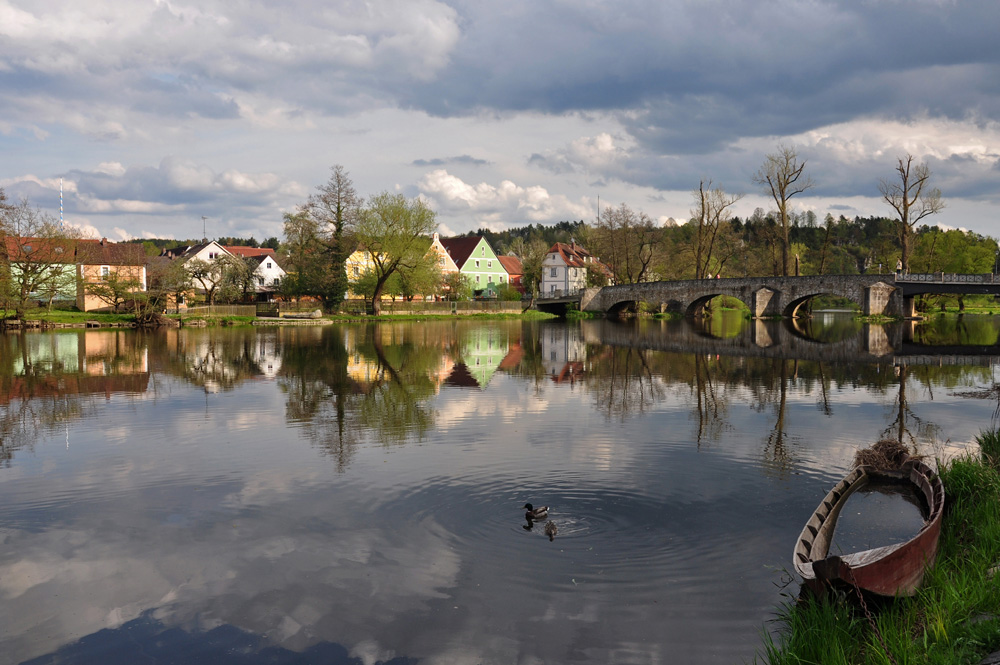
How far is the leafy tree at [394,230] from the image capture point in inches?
2768

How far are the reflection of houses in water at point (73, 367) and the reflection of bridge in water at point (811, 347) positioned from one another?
Answer: 24805 mm

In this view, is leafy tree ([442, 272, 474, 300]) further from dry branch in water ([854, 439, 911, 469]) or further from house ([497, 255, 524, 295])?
dry branch in water ([854, 439, 911, 469])

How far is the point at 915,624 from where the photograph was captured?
6570 mm

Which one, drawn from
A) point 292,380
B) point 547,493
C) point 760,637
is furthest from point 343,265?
point 760,637

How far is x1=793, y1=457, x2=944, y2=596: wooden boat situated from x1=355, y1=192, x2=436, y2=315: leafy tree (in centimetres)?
6406

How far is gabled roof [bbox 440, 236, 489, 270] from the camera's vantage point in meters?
105

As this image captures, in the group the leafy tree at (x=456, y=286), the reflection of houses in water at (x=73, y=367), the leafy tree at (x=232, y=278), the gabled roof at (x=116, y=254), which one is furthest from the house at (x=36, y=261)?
the leafy tree at (x=456, y=286)

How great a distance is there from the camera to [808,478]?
38.6ft

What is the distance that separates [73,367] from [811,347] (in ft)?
114

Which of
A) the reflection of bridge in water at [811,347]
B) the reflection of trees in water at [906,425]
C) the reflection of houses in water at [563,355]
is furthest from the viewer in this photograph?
the reflection of bridge in water at [811,347]

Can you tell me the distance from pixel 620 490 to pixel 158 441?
32.3ft

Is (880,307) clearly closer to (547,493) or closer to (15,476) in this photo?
(547,493)

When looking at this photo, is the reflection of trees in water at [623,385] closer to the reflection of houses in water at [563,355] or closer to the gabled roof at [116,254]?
the reflection of houses in water at [563,355]

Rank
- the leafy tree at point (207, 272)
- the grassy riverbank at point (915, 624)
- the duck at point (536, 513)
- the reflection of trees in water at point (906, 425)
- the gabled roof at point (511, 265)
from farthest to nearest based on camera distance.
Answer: the gabled roof at point (511, 265) < the leafy tree at point (207, 272) < the reflection of trees in water at point (906, 425) < the duck at point (536, 513) < the grassy riverbank at point (915, 624)
